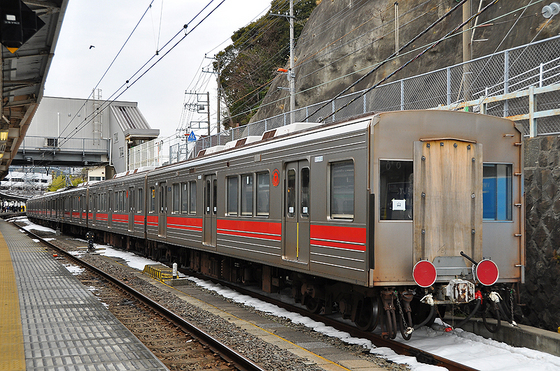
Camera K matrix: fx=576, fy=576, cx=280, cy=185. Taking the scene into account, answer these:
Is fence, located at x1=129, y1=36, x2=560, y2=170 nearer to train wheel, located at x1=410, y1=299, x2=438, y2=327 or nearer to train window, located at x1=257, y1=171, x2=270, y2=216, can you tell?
train window, located at x1=257, y1=171, x2=270, y2=216

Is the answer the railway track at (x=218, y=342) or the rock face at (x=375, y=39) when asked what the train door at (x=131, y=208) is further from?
the rock face at (x=375, y=39)

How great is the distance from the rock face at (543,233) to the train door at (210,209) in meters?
6.68

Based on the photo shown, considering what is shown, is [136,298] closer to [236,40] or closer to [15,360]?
[15,360]

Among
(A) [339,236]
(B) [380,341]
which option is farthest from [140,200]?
(B) [380,341]

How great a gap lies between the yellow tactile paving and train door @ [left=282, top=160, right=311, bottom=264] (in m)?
4.18

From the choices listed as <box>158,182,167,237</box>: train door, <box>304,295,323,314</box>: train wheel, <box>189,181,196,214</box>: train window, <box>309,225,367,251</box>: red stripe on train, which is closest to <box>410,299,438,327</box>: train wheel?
<box>309,225,367,251</box>: red stripe on train

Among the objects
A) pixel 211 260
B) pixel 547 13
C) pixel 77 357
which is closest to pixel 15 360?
pixel 77 357

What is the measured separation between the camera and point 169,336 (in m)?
8.38

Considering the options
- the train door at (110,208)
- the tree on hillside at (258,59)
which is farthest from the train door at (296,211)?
the tree on hillside at (258,59)

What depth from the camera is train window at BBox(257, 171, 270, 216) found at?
10.5m

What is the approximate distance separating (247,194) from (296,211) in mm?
2248

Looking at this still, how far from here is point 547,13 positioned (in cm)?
1558

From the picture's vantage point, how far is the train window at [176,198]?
1606 centimetres

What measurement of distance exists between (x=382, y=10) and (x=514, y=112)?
22.5 m
